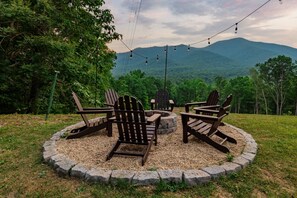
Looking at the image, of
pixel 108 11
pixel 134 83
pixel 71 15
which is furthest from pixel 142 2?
pixel 134 83

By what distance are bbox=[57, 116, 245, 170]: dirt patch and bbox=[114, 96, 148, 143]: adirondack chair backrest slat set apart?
33cm

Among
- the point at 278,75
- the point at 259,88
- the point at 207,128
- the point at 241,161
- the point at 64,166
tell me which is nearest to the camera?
the point at 64,166

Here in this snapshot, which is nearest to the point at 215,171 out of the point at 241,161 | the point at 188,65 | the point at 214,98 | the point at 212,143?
the point at 241,161

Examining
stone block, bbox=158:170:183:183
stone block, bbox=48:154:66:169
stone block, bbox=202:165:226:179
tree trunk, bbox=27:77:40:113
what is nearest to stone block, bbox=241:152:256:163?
stone block, bbox=202:165:226:179

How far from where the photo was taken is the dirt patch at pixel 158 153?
2702 mm

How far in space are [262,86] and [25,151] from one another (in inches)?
1203

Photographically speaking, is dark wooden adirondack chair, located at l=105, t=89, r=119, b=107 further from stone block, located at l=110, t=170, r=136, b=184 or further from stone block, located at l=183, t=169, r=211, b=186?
stone block, located at l=183, t=169, r=211, b=186

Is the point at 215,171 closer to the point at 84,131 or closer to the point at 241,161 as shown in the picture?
the point at 241,161

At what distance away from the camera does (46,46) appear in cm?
674

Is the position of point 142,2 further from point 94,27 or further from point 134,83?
point 134,83

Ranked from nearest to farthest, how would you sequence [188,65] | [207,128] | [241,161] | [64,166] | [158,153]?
[64,166], [241,161], [158,153], [207,128], [188,65]

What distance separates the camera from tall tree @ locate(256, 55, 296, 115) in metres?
24.7

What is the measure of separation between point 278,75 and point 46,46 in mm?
27261

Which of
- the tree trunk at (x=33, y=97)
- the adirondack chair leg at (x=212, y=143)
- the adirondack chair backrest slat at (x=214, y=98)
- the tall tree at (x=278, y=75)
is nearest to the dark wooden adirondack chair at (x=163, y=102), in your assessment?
the adirondack chair backrest slat at (x=214, y=98)
